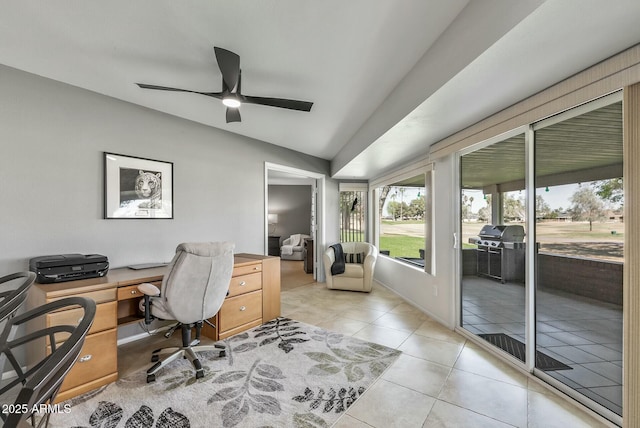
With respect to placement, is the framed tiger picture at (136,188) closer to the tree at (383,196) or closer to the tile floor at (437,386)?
the tile floor at (437,386)

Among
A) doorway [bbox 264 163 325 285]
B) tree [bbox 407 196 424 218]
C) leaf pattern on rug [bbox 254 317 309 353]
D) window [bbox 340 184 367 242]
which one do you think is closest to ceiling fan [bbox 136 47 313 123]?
leaf pattern on rug [bbox 254 317 309 353]

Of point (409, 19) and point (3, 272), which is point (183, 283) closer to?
point (3, 272)

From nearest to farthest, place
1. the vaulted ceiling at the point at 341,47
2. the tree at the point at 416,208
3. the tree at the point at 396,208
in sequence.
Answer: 1. the vaulted ceiling at the point at 341,47
2. the tree at the point at 416,208
3. the tree at the point at 396,208

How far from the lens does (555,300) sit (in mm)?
2184

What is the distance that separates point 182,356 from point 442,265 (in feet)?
9.57

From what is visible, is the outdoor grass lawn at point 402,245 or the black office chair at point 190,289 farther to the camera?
the outdoor grass lawn at point 402,245

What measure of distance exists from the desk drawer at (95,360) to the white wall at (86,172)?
34.9 inches

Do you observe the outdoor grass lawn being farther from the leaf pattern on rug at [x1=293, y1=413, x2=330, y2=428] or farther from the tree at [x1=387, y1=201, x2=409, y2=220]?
the leaf pattern on rug at [x1=293, y1=413, x2=330, y2=428]

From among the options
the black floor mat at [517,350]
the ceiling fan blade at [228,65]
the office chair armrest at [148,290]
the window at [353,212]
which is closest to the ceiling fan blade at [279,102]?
the ceiling fan blade at [228,65]

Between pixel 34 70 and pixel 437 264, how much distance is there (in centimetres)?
436

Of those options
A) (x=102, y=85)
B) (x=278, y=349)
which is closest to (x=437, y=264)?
(x=278, y=349)

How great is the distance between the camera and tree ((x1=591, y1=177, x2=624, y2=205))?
5.56 feet

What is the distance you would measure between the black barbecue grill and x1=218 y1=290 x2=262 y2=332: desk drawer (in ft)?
8.22

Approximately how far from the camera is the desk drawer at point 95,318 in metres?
1.88
